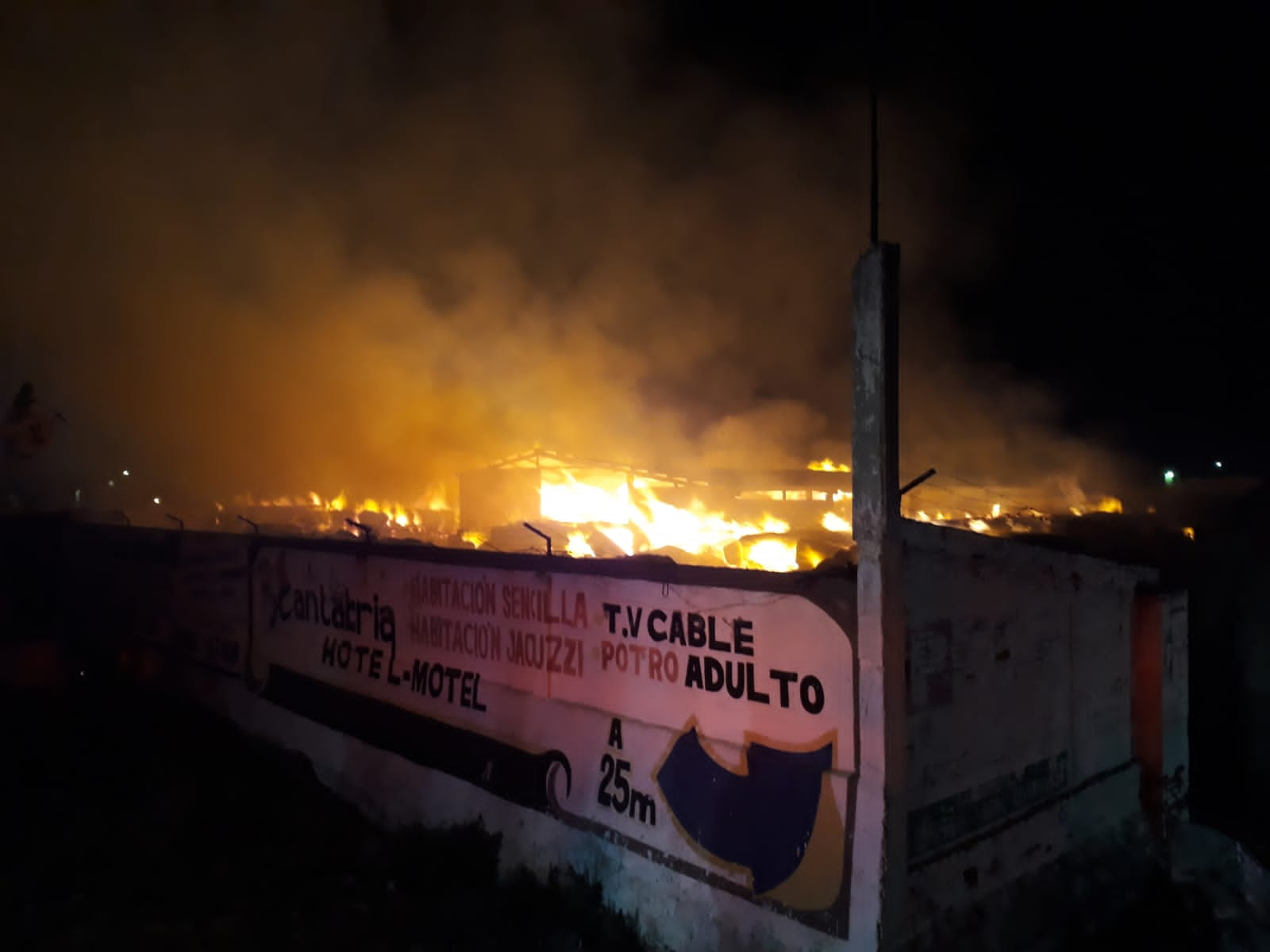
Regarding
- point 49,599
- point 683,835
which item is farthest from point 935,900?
point 49,599

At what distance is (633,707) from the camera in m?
4.41

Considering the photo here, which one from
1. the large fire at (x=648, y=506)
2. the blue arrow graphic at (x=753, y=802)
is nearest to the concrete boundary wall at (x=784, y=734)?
the blue arrow graphic at (x=753, y=802)

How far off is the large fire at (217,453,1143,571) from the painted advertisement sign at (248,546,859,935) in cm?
825

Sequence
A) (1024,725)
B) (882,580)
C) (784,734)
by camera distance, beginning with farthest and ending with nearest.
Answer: (1024,725), (784,734), (882,580)

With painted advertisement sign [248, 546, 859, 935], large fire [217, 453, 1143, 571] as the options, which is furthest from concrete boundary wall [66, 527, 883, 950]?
large fire [217, 453, 1143, 571]

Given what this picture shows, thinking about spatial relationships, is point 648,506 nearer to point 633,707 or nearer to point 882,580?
point 633,707

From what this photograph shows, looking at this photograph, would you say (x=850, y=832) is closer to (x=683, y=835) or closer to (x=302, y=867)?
(x=683, y=835)

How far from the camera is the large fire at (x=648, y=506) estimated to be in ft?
53.9

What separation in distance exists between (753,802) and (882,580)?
1.24m

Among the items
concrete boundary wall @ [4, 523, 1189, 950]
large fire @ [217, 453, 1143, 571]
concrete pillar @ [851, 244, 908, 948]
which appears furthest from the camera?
large fire @ [217, 453, 1143, 571]

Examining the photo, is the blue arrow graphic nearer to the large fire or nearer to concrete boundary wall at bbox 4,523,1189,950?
concrete boundary wall at bbox 4,523,1189,950

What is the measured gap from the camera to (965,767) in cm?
380

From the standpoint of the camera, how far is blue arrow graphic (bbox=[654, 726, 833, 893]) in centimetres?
361

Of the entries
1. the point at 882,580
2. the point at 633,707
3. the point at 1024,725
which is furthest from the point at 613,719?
the point at 1024,725
